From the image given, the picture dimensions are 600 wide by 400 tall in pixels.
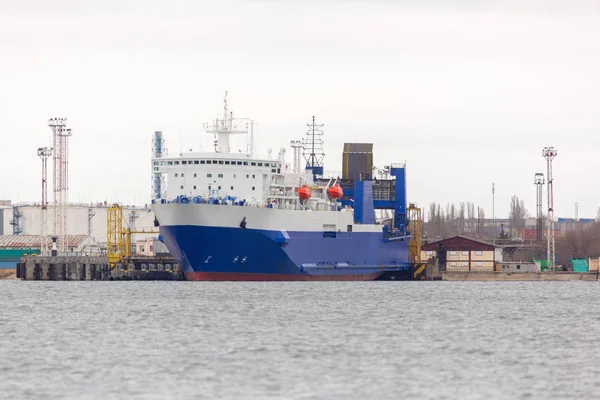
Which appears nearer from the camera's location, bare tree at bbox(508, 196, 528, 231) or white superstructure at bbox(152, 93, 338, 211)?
white superstructure at bbox(152, 93, 338, 211)

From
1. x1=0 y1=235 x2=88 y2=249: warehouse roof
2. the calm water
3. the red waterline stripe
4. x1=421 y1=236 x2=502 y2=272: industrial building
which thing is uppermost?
x1=0 y1=235 x2=88 y2=249: warehouse roof

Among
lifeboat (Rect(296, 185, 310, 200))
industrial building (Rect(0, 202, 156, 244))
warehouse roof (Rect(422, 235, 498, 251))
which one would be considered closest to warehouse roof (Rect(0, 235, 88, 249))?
industrial building (Rect(0, 202, 156, 244))

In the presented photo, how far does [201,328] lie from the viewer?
4181 centimetres

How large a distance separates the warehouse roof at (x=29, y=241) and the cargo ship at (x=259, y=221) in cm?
3692

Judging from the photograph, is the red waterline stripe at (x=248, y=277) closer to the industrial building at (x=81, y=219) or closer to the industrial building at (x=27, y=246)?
the industrial building at (x=27, y=246)

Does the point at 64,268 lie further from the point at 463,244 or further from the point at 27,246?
the point at 463,244

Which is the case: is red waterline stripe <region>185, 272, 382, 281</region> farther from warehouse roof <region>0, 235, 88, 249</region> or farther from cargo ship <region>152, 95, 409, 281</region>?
warehouse roof <region>0, 235, 88, 249</region>

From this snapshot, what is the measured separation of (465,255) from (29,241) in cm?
4283

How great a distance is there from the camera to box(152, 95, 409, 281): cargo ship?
2849 inches

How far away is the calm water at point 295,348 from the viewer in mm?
28656

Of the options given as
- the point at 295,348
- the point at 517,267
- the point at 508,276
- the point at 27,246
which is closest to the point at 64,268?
the point at 27,246

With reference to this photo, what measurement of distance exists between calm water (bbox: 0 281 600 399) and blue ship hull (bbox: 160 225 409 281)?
11.5m

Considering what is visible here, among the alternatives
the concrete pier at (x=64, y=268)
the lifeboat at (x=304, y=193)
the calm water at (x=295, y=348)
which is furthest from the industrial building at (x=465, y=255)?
the calm water at (x=295, y=348)

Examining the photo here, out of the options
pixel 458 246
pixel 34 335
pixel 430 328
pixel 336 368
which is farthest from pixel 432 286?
pixel 336 368
